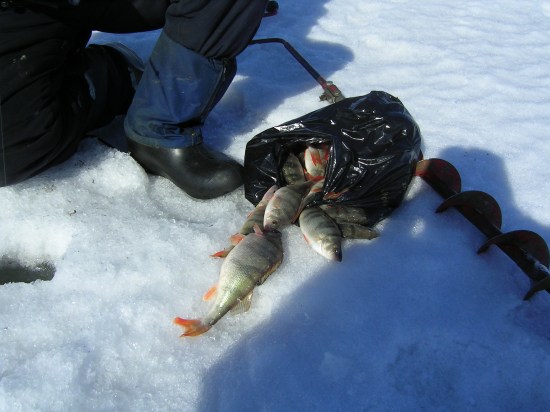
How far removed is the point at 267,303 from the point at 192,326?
330mm

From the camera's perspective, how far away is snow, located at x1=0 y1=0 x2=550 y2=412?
1629 mm

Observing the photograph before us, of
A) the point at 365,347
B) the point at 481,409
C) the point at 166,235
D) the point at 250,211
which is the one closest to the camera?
the point at 481,409

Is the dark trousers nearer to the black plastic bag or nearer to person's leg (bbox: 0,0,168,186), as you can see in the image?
person's leg (bbox: 0,0,168,186)

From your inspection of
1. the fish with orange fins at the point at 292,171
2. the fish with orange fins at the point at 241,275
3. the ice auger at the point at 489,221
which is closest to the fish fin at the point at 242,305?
the fish with orange fins at the point at 241,275

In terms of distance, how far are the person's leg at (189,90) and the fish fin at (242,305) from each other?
0.73 m

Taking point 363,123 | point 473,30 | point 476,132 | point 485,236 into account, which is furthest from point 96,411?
point 473,30

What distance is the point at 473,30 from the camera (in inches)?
171

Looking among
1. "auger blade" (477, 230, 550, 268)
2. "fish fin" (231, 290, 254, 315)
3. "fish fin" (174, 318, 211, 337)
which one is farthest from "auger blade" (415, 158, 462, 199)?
"fish fin" (174, 318, 211, 337)

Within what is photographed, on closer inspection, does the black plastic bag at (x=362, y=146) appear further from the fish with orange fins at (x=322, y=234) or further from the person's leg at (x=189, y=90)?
the person's leg at (x=189, y=90)

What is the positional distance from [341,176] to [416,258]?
51 cm

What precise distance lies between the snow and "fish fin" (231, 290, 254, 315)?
4cm

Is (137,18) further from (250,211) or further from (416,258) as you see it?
(416,258)

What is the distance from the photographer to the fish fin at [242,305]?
71.1 inches

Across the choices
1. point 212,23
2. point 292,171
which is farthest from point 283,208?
point 212,23
